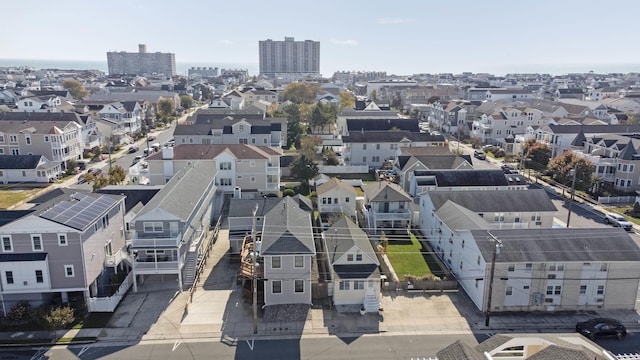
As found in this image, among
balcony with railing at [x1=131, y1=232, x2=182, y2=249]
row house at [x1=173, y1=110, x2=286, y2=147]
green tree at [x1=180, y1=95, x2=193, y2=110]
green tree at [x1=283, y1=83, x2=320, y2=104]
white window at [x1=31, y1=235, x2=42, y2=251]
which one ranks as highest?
green tree at [x1=283, y1=83, x2=320, y2=104]

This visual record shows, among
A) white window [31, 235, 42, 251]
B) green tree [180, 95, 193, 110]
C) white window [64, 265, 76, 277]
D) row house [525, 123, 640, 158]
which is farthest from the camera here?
green tree [180, 95, 193, 110]

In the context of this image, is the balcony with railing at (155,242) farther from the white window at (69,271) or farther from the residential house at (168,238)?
the white window at (69,271)

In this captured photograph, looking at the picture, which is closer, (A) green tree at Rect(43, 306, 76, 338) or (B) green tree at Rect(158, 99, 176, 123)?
(A) green tree at Rect(43, 306, 76, 338)

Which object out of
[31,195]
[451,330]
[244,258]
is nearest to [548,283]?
[451,330]

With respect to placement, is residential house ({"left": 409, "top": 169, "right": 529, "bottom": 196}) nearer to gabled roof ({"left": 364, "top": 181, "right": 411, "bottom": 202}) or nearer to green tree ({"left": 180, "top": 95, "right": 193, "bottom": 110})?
gabled roof ({"left": 364, "top": 181, "right": 411, "bottom": 202})

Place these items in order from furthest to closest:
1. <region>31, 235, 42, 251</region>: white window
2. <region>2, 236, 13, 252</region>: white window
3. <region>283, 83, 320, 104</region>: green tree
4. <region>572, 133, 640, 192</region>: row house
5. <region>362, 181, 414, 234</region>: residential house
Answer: <region>283, 83, 320, 104</region>: green tree, <region>572, 133, 640, 192</region>: row house, <region>362, 181, 414, 234</region>: residential house, <region>31, 235, 42, 251</region>: white window, <region>2, 236, 13, 252</region>: white window

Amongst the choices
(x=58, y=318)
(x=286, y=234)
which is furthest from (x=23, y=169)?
(x=286, y=234)

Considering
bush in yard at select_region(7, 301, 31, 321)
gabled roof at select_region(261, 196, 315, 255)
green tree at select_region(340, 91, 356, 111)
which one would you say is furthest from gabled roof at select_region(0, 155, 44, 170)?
green tree at select_region(340, 91, 356, 111)

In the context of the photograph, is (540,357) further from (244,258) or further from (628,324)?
(244,258)

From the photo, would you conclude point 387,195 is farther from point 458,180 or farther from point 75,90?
point 75,90
